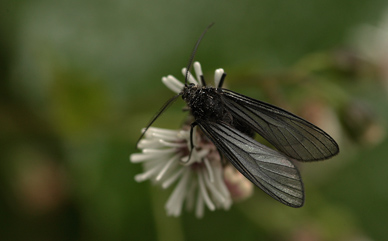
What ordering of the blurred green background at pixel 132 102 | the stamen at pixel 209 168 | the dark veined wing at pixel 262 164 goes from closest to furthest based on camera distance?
the dark veined wing at pixel 262 164, the stamen at pixel 209 168, the blurred green background at pixel 132 102

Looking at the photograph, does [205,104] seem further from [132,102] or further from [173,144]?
[132,102]

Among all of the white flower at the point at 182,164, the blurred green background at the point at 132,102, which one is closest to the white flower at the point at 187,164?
the white flower at the point at 182,164

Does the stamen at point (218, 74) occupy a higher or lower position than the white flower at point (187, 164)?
higher

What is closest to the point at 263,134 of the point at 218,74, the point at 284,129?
the point at 284,129

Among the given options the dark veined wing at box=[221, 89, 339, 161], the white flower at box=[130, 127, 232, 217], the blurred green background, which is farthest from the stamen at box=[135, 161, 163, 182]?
the blurred green background

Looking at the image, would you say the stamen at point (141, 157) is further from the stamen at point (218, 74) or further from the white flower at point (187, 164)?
the stamen at point (218, 74)
